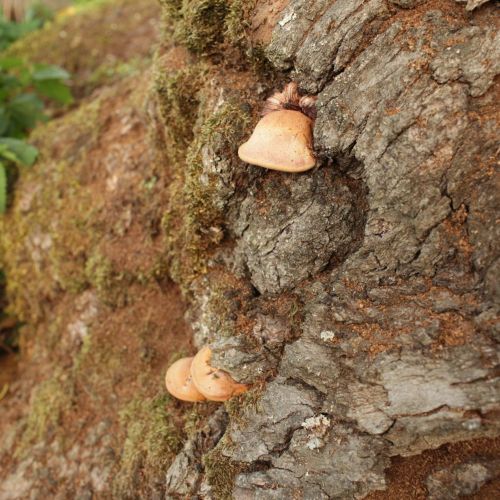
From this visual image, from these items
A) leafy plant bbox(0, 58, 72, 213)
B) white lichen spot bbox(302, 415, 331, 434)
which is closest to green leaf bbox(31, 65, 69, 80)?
leafy plant bbox(0, 58, 72, 213)

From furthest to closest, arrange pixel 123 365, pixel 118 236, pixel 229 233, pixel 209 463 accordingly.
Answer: pixel 118 236 → pixel 123 365 → pixel 229 233 → pixel 209 463

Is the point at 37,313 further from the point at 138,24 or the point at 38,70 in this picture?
the point at 138,24

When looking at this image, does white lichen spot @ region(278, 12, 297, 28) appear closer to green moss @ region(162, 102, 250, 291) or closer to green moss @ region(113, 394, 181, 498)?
green moss @ region(162, 102, 250, 291)

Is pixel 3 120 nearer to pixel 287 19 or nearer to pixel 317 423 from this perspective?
pixel 287 19

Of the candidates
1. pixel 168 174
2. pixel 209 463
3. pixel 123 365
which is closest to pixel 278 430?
pixel 209 463

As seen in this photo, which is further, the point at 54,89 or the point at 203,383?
the point at 54,89

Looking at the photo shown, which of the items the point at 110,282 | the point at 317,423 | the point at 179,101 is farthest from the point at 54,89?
the point at 317,423

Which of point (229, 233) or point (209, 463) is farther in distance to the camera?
point (229, 233)
